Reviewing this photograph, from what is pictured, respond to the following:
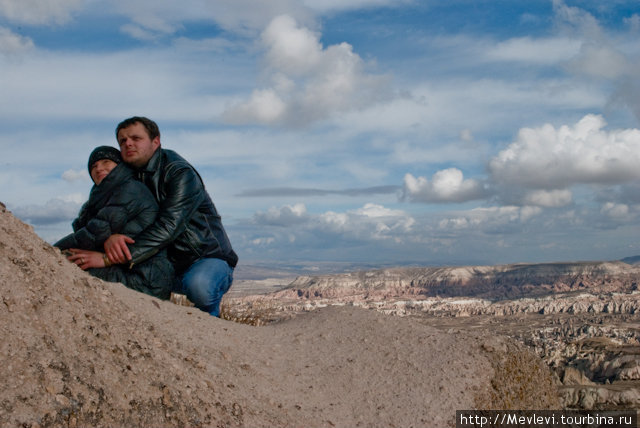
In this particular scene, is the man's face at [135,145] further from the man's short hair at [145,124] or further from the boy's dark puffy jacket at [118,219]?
the boy's dark puffy jacket at [118,219]

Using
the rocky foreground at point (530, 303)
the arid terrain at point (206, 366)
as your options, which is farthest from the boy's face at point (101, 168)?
the rocky foreground at point (530, 303)

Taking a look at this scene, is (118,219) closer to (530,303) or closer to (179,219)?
(179,219)

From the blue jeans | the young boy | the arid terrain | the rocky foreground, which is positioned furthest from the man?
the rocky foreground

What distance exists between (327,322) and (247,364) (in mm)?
2142

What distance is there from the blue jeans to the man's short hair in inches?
64.7

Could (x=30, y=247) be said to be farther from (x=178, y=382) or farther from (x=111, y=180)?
(x=178, y=382)

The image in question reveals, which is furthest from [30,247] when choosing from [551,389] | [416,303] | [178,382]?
[416,303]

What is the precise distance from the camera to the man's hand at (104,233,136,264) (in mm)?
5438

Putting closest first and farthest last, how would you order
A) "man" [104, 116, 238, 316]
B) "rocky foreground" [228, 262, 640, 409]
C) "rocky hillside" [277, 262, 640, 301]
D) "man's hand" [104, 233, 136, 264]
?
"man's hand" [104, 233, 136, 264] < "man" [104, 116, 238, 316] < "rocky foreground" [228, 262, 640, 409] < "rocky hillside" [277, 262, 640, 301]

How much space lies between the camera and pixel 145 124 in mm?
5965

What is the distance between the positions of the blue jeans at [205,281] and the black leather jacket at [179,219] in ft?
0.44

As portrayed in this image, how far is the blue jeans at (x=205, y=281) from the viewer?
6285 millimetres

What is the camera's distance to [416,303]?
240 ft

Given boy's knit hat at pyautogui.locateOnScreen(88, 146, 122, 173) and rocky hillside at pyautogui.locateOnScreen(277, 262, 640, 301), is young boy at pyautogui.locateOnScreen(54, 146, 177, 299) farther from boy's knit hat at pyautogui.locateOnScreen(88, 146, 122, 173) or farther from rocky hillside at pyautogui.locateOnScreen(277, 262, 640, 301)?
rocky hillside at pyautogui.locateOnScreen(277, 262, 640, 301)
